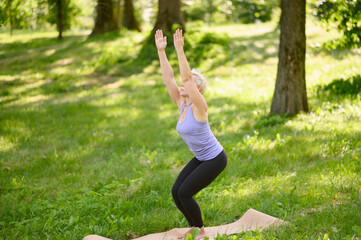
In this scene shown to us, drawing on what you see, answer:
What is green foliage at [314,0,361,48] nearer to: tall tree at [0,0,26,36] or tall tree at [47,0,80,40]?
tall tree at [47,0,80,40]

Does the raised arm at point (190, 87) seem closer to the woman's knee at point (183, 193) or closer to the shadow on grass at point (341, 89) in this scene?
the woman's knee at point (183, 193)

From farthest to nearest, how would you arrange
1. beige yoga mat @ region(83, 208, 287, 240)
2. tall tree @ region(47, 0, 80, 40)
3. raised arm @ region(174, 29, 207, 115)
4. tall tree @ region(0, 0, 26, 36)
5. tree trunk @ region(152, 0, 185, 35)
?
tree trunk @ region(152, 0, 185, 35)
tall tree @ region(47, 0, 80, 40)
tall tree @ region(0, 0, 26, 36)
beige yoga mat @ region(83, 208, 287, 240)
raised arm @ region(174, 29, 207, 115)

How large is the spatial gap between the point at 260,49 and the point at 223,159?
14764mm

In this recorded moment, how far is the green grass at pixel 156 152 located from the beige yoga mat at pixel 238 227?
19 centimetres

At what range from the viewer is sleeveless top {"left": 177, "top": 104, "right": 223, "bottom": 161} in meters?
4.14

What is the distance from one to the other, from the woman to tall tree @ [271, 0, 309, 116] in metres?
5.01

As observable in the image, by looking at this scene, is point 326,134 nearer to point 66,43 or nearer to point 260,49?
point 260,49

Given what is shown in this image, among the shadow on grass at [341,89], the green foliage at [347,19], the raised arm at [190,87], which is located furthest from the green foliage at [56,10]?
the shadow on grass at [341,89]

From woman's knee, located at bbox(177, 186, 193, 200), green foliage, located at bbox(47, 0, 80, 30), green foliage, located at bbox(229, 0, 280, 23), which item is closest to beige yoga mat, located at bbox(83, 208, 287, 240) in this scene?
woman's knee, located at bbox(177, 186, 193, 200)

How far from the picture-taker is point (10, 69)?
16875 mm

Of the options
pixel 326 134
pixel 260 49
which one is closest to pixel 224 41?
pixel 260 49

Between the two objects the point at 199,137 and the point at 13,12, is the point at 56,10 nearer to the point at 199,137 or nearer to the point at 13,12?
the point at 13,12

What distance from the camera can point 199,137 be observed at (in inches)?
165

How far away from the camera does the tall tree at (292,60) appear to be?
8641 millimetres
